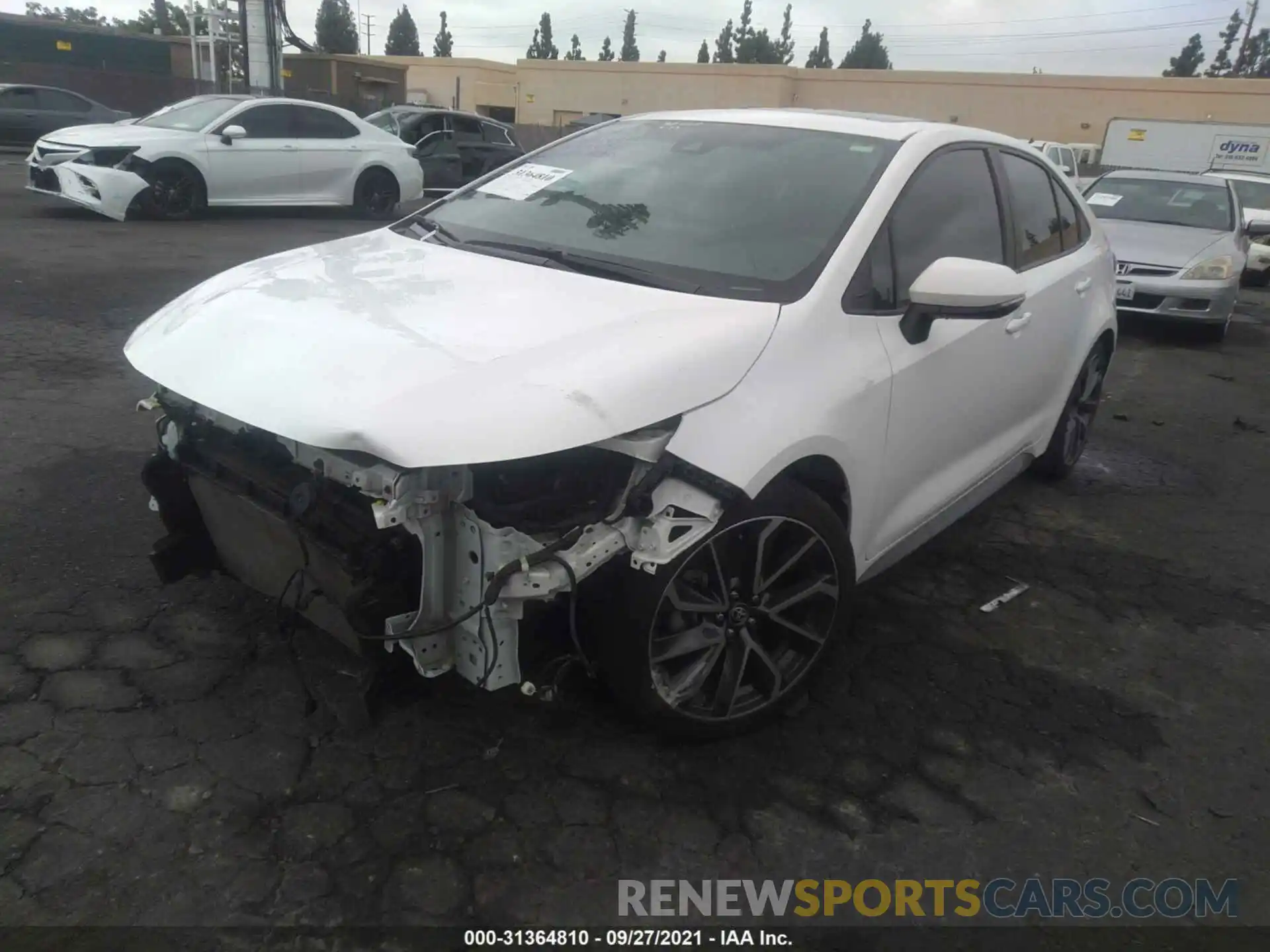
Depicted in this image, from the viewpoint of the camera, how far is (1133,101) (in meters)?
44.6

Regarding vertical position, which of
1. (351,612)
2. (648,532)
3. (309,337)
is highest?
(309,337)

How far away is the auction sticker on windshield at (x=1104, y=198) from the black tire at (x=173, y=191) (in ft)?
33.9

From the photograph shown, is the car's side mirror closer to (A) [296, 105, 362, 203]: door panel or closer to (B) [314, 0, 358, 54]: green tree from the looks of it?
(A) [296, 105, 362, 203]: door panel

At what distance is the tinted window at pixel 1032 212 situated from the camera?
400cm

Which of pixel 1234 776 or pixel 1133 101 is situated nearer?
pixel 1234 776

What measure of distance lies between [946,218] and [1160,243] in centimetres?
754

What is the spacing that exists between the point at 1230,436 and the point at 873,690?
472 centimetres

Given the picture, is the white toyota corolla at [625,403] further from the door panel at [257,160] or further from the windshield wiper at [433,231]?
the door panel at [257,160]

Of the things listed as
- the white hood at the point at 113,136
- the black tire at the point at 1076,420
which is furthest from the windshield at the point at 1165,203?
the white hood at the point at 113,136

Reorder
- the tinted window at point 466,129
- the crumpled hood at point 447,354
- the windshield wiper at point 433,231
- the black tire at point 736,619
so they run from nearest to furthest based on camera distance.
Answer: the crumpled hood at point 447,354 < the black tire at point 736,619 < the windshield wiper at point 433,231 < the tinted window at point 466,129

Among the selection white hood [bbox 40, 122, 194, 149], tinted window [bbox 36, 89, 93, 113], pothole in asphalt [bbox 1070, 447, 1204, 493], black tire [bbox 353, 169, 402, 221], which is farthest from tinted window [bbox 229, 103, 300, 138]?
pothole in asphalt [bbox 1070, 447, 1204, 493]

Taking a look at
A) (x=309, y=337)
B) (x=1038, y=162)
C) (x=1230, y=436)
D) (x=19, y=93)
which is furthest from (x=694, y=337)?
(x=19, y=93)

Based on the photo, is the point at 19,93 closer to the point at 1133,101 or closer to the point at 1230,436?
the point at 1230,436

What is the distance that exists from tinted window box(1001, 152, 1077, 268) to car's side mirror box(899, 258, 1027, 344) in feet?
3.56
